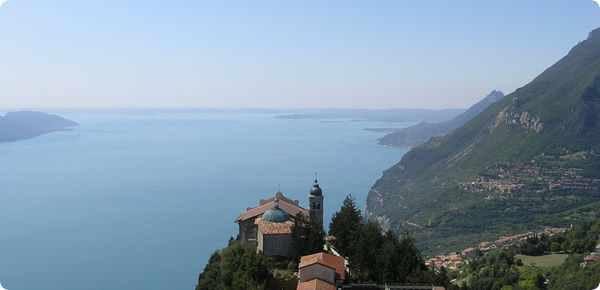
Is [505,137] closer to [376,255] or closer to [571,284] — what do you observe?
[571,284]

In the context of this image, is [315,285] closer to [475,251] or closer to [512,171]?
[475,251]

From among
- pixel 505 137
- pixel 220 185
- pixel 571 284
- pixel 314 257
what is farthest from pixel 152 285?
pixel 505 137

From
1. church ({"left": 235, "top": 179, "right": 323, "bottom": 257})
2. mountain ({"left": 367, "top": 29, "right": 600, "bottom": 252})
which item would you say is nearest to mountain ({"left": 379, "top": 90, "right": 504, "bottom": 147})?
mountain ({"left": 367, "top": 29, "right": 600, "bottom": 252})

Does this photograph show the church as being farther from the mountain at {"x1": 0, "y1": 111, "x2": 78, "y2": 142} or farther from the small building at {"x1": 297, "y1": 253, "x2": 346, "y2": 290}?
the mountain at {"x1": 0, "y1": 111, "x2": 78, "y2": 142}

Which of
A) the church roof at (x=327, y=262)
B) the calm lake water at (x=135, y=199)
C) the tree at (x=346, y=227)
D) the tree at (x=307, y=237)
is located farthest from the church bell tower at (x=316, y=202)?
the calm lake water at (x=135, y=199)

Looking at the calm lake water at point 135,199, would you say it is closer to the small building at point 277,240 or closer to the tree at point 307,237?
the small building at point 277,240

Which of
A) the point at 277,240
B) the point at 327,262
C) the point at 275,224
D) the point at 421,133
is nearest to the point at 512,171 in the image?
the point at 275,224
